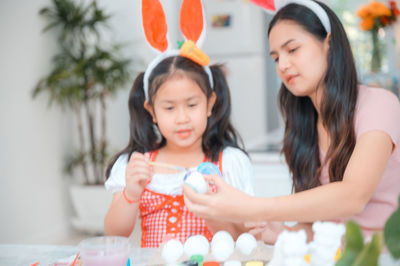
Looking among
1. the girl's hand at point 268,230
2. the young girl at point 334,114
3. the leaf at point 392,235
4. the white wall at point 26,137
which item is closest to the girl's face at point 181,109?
the young girl at point 334,114

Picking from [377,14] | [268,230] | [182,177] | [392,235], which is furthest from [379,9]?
[392,235]

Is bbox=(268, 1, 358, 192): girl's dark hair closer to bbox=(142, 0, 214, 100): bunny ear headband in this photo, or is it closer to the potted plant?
bbox=(142, 0, 214, 100): bunny ear headband

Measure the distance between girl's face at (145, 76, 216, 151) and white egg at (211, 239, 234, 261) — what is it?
1.59 ft

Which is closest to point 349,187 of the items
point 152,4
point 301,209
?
point 301,209

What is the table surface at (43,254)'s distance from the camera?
3.11 feet

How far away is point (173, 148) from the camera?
145 centimetres

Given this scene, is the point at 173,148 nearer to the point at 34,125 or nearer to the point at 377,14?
the point at 34,125

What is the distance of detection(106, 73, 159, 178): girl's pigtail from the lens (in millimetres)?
1453

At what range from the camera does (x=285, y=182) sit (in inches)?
125

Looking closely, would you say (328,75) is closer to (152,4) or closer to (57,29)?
(152,4)

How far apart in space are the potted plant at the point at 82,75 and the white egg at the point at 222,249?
94.9 inches

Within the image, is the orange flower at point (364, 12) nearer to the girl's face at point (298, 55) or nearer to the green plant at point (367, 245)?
the girl's face at point (298, 55)

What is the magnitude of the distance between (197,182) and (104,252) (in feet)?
0.69

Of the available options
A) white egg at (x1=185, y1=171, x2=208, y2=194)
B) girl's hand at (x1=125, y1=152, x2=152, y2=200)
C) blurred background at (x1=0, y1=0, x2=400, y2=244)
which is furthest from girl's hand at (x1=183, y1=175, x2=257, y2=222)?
blurred background at (x1=0, y1=0, x2=400, y2=244)
